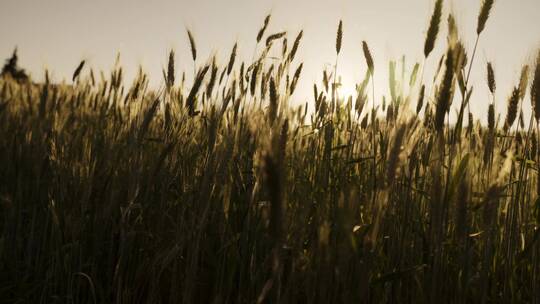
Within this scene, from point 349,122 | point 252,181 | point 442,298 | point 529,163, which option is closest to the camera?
point 442,298

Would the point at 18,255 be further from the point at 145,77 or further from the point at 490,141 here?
the point at 490,141

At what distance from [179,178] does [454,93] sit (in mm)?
1130

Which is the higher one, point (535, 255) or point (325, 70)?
point (325, 70)

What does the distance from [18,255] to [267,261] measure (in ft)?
3.53

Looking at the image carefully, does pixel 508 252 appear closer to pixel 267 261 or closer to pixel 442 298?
pixel 442 298

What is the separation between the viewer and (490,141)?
4.86 feet

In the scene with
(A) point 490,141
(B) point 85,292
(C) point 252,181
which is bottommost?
(B) point 85,292

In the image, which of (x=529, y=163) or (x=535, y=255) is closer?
(x=535, y=255)

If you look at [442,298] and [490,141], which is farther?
[490,141]

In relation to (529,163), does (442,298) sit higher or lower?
lower

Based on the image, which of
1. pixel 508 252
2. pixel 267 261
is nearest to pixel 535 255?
pixel 508 252

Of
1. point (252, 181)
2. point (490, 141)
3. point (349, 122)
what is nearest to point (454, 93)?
point (490, 141)

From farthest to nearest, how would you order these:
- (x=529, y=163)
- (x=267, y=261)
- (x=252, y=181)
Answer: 1. (x=529, y=163)
2. (x=252, y=181)
3. (x=267, y=261)

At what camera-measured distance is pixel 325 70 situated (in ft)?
7.81
